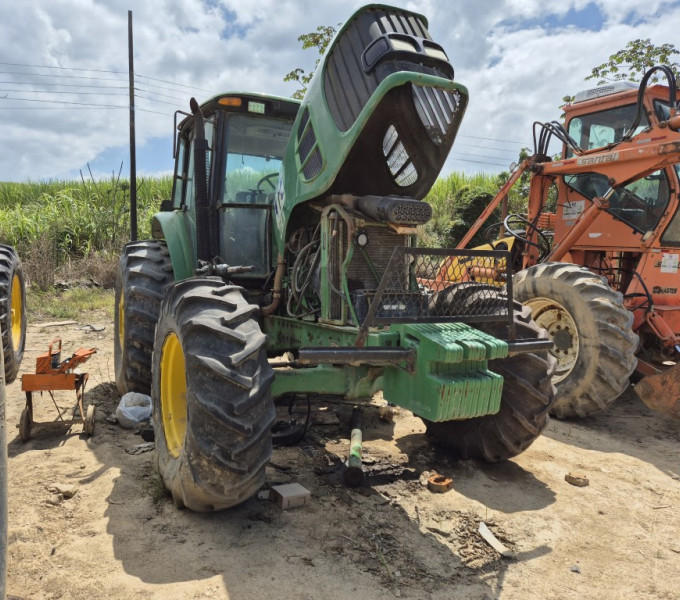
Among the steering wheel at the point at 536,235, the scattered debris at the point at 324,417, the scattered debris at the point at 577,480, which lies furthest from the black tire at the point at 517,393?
the steering wheel at the point at 536,235

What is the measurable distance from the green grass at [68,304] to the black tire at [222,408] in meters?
7.22

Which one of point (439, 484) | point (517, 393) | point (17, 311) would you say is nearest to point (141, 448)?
point (439, 484)

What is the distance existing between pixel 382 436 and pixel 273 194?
7.08 ft

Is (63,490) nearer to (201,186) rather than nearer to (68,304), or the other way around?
(201,186)

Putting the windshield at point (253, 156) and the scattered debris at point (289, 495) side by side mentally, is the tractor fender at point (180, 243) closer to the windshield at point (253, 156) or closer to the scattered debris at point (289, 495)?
the windshield at point (253, 156)

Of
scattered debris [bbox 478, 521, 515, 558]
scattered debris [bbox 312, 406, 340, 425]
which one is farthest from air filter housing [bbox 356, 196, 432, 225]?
scattered debris [bbox 312, 406, 340, 425]

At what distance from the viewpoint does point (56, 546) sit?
2914 millimetres

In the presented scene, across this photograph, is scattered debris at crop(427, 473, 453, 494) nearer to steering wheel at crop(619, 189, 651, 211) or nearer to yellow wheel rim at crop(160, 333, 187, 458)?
yellow wheel rim at crop(160, 333, 187, 458)

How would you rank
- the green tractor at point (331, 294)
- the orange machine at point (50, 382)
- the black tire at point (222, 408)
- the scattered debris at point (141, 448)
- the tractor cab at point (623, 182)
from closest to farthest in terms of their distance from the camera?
the black tire at point (222, 408) < the green tractor at point (331, 294) < the scattered debris at point (141, 448) < the orange machine at point (50, 382) < the tractor cab at point (623, 182)

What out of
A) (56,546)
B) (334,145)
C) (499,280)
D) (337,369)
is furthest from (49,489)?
(499,280)

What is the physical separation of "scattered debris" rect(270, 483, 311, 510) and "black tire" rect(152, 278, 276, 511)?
1.21 ft

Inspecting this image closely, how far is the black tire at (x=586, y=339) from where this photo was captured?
206 inches

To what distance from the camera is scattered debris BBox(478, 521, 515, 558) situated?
3.06m

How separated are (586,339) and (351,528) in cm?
320
